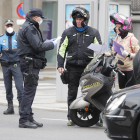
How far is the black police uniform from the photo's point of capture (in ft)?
27.4

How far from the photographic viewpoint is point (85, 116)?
8.12 metres

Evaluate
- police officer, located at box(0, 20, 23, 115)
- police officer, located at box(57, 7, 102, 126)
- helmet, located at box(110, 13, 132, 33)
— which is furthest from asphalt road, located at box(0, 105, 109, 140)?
helmet, located at box(110, 13, 132, 33)

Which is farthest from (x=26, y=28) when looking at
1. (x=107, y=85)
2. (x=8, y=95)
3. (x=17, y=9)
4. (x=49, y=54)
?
(x=49, y=54)

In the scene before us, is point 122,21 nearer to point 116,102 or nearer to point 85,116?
point 85,116

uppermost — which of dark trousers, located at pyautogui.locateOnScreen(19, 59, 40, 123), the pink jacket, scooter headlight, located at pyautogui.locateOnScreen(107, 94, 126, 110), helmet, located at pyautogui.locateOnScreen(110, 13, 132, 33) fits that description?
helmet, located at pyautogui.locateOnScreen(110, 13, 132, 33)

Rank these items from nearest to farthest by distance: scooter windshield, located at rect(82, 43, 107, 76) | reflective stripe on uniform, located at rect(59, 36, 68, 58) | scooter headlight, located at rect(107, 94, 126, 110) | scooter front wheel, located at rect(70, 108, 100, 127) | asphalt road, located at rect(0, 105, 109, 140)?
1. scooter headlight, located at rect(107, 94, 126, 110)
2. asphalt road, located at rect(0, 105, 109, 140)
3. scooter windshield, located at rect(82, 43, 107, 76)
4. scooter front wheel, located at rect(70, 108, 100, 127)
5. reflective stripe on uniform, located at rect(59, 36, 68, 58)

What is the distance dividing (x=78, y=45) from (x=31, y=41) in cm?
81

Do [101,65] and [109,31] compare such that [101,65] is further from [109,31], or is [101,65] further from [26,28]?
[109,31]

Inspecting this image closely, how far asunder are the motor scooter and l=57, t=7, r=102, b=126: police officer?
331 mm

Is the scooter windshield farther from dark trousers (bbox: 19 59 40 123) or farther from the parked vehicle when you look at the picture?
the parked vehicle

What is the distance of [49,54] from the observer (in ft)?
90.8

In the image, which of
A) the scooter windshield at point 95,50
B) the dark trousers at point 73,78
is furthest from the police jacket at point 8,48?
the scooter windshield at point 95,50

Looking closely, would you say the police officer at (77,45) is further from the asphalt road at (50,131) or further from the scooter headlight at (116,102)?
the scooter headlight at (116,102)

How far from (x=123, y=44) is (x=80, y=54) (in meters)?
0.81
